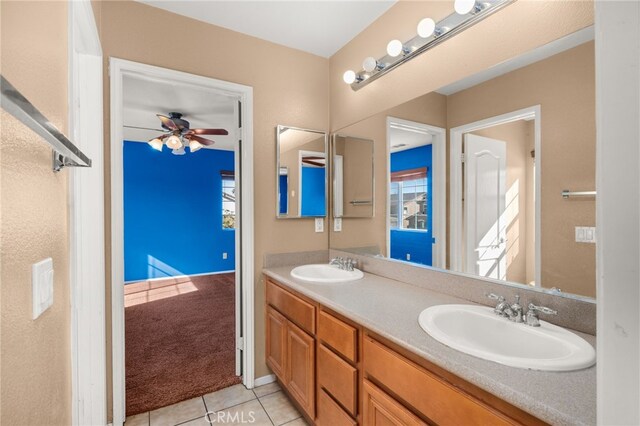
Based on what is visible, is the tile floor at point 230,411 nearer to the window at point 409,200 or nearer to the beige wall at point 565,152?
the window at point 409,200

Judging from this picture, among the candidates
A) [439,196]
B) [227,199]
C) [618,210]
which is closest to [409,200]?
[439,196]

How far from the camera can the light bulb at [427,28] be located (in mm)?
1479

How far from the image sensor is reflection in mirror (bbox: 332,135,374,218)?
212cm

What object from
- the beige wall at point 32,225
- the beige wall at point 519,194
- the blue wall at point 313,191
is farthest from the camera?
the blue wall at point 313,191

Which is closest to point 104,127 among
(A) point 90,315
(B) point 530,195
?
(A) point 90,315

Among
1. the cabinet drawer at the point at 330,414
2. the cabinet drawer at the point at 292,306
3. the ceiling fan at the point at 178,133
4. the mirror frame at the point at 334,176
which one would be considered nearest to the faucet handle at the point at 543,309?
the cabinet drawer at the point at 330,414

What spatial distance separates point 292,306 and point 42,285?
4.18 ft

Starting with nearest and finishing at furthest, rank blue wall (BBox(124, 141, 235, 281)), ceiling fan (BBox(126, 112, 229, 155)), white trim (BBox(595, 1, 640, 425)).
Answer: white trim (BBox(595, 1, 640, 425))
ceiling fan (BBox(126, 112, 229, 155))
blue wall (BBox(124, 141, 235, 281))

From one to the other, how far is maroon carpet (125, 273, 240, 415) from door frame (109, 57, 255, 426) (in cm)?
28

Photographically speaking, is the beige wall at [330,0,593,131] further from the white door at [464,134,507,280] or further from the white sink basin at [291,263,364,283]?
the white sink basin at [291,263,364,283]

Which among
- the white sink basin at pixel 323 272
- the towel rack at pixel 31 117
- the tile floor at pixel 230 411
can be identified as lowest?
the tile floor at pixel 230 411

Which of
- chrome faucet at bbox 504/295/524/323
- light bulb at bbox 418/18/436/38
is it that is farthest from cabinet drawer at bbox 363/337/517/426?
light bulb at bbox 418/18/436/38

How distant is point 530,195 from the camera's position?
1.22 meters

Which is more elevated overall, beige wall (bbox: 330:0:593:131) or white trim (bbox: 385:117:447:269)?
beige wall (bbox: 330:0:593:131)
